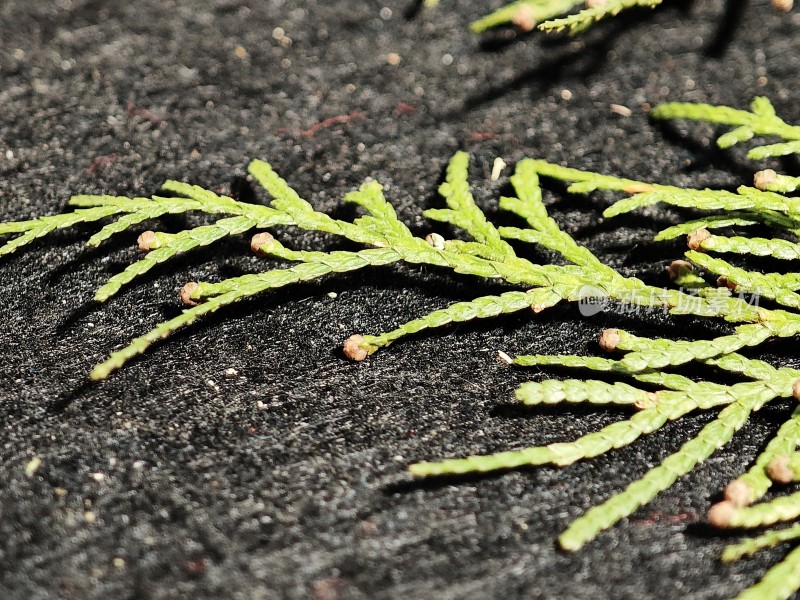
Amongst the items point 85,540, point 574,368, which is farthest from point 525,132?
point 85,540

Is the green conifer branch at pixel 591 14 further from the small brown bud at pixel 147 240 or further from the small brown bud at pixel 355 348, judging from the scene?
the small brown bud at pixel 147 240

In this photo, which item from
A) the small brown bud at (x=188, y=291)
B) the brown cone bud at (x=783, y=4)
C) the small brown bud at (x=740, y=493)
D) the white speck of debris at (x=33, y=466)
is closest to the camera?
the small brown bud at (x=740, y=493)

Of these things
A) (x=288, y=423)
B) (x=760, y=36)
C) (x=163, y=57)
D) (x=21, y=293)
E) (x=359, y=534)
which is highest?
(x=163, y=57)

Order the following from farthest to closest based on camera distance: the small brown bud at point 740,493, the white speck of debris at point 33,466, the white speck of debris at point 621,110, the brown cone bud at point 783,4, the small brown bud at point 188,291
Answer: the brown cone bud at point 783,4
the white speck of debris at point 621,110
the small brown bud at point 188,291
the white speck of debris at point 33,466
the small brown bud at point 740,493

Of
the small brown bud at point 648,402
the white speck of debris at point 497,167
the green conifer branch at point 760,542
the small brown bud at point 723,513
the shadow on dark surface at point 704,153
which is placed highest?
the white speck of debris at point 497,167

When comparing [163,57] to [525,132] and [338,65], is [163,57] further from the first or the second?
[525,132]

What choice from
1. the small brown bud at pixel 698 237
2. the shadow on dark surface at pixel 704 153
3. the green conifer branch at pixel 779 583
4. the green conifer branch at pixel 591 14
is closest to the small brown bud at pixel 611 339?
the small brown bud at pixel 698 237

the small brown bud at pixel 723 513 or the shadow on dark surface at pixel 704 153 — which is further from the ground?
the shadow on dark surface at pixel 704 153

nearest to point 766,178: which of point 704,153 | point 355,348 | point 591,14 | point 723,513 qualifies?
point 591,14
